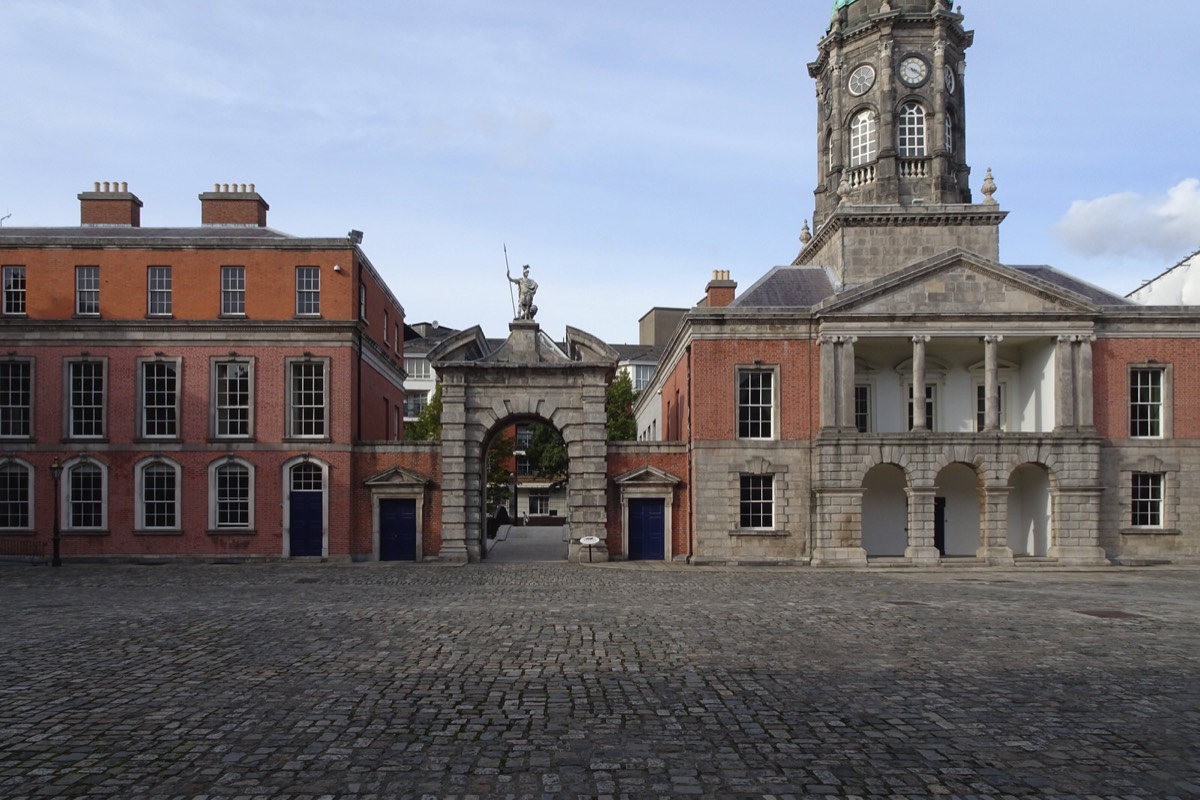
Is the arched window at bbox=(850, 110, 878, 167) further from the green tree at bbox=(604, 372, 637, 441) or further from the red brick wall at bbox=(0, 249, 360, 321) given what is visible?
the green tree at bbox=(604, 372, 637, 441)

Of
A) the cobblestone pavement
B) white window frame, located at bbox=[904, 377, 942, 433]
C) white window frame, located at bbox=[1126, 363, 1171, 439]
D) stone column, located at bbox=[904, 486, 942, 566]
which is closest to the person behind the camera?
the cobblestone pavement

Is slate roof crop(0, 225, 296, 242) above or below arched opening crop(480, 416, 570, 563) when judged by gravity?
above

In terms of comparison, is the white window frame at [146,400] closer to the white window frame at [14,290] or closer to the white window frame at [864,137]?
the white window frame at [14,290]

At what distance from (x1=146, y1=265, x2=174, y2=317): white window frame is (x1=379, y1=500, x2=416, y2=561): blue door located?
9844mm

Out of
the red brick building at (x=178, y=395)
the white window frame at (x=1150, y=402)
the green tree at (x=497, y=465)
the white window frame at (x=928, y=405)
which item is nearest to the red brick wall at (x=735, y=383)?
the white window frame at (x=928, y=405)

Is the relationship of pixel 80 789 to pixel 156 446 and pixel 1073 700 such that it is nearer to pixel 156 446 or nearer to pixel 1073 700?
pixel 1073 700

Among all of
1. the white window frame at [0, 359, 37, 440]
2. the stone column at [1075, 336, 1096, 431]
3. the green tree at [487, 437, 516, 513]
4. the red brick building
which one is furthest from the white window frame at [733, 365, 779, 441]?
the green tree at [487, 437, 516, 513]

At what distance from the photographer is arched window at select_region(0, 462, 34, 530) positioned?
33219mm

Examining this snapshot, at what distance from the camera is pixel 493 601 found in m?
22.0

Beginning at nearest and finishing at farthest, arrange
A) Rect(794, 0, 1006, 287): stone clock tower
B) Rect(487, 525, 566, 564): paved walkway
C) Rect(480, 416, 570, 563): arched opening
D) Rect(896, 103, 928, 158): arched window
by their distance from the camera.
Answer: Rect(794, 0, 1006, 287): stone clock tower, Rect(487, 525, 566, 564): paved walkway, Rect(896, 103, 928, 158): arched window, Rect(480, 416, 570, 563): arched opening

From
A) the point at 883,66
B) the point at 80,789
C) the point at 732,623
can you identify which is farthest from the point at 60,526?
the point at 883,66

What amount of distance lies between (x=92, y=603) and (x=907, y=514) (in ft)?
84.4

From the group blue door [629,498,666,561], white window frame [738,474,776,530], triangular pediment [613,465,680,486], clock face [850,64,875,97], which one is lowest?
blue door [629,498,666,561]

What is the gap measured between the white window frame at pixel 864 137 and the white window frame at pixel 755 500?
13083 millimetres
